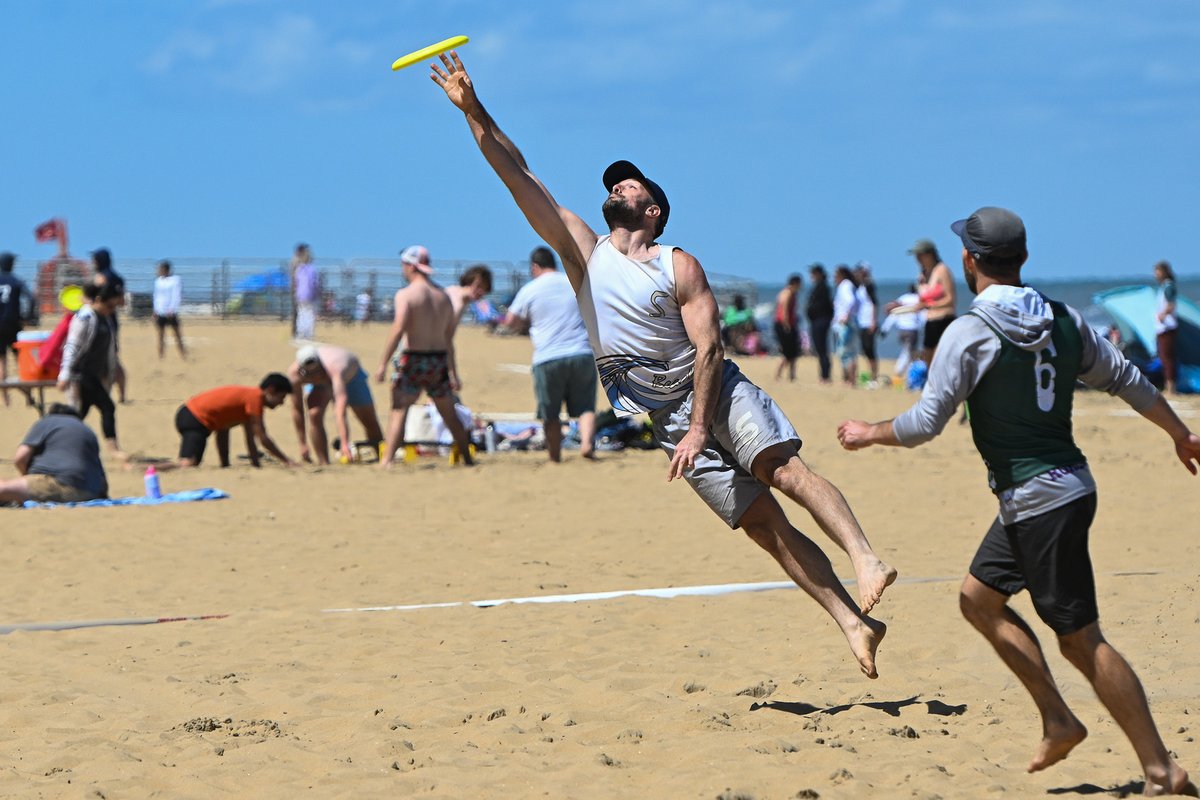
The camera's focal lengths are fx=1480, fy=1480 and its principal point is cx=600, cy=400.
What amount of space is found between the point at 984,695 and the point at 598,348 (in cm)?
175

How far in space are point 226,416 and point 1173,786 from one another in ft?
32.6

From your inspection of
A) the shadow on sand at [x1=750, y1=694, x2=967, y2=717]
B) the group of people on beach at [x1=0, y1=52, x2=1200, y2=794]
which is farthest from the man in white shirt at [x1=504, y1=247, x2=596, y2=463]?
the shadow on sand at [x1=750, y1=694, x2=967, y2=717]

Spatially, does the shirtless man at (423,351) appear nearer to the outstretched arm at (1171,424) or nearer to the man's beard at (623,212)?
the man's beard at (623,212)

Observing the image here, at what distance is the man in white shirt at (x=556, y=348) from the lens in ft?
38.3

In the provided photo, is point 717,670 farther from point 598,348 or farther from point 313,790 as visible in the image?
point 313,790

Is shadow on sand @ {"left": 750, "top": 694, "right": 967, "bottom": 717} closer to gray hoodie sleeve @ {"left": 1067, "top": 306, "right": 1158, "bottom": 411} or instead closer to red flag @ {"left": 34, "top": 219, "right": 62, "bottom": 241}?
gray hoodie sleeve @ {"left": 1067, "top": 306, "right": 1158, "bottom": 411}

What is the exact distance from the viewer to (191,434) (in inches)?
495

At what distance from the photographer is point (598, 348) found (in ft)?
16.3

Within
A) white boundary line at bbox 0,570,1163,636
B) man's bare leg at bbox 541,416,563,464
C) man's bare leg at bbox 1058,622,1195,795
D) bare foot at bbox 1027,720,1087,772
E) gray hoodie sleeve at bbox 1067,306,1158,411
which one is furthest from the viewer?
man's bare leg at bbox 541,416,563,464

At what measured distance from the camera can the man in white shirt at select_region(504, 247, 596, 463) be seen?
11.7m

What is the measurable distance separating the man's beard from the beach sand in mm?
1603

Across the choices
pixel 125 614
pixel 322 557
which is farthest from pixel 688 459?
pixel 322 557

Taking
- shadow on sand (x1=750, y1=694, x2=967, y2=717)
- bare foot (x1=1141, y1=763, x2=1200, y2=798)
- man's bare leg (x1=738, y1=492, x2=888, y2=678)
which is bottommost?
shadow on sand (x1=750, y1=694, x2=967, y2=717)

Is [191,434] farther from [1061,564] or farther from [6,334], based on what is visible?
[1061,564]
